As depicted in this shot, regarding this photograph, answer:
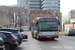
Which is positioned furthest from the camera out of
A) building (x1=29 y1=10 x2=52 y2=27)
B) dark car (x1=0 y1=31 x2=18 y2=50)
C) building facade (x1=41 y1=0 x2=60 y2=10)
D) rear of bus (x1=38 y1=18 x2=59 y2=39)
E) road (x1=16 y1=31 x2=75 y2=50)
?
building facade (x1=41 y1=0 x2=60 y2=10)

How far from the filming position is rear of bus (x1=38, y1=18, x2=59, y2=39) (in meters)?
18.7

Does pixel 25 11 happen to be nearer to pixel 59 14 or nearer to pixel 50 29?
pixel 59 14

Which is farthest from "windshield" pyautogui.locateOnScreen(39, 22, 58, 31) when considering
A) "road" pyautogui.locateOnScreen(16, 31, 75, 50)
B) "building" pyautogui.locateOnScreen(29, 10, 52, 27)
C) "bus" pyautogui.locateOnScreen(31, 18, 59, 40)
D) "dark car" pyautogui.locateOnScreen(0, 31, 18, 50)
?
"building" pyautogui.locateOnScreen(29, 10, 52, 27)

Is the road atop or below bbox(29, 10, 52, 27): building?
below

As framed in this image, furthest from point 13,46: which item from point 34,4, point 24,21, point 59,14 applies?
point 34,4

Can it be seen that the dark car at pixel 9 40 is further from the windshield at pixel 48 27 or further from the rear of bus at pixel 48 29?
the windshield at pixel 48 27

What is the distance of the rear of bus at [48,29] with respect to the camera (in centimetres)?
1872

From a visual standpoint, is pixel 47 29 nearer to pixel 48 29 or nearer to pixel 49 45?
pixel 48 29

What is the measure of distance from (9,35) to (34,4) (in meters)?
136

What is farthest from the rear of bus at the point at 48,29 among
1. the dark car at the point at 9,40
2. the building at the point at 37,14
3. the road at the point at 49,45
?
the building at the point at 37,14

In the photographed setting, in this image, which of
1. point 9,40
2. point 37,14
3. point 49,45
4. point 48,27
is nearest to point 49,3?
point 37,14

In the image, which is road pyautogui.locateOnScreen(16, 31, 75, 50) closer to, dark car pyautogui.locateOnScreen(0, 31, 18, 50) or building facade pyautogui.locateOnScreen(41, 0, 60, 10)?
dark car pyautogui.locateOnScreen(0, 31, 18, 50)

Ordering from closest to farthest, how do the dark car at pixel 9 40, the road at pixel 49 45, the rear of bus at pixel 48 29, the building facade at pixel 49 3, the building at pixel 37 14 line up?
the dark car at pixel 9 40 → the road at pixel 49 45 → the rear of bus at pixel 48 29 → the building at pixel 37 14 → the building facade at pixel 49 3

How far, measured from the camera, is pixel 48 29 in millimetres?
18797
